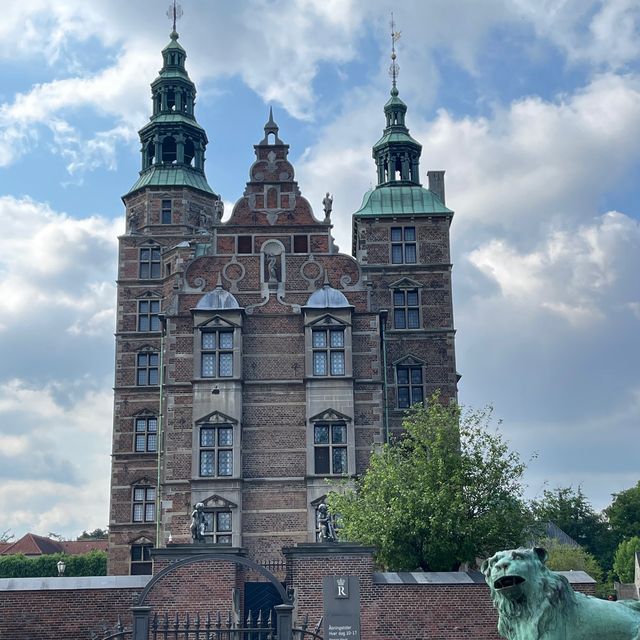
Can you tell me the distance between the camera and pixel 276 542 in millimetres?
32531

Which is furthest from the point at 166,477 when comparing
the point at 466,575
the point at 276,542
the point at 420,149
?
the point at 420,149

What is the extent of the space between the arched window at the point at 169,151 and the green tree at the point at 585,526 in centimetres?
4060

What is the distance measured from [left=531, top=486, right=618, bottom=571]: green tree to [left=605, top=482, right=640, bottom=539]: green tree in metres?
1.13

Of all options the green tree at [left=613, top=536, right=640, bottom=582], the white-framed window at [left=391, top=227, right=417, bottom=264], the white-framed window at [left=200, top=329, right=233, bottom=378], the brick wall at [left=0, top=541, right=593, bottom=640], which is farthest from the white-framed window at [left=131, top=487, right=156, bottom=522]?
the green tree at [left=613, top=536, right=640, bottom=582]

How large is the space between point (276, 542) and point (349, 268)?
31.7 ft

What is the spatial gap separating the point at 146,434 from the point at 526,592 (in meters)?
36.8

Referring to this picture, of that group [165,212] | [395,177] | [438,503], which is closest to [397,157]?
[395,177]

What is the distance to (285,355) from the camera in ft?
112

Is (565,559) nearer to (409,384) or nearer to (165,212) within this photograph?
(409,384)

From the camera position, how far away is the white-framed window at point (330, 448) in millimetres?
33000

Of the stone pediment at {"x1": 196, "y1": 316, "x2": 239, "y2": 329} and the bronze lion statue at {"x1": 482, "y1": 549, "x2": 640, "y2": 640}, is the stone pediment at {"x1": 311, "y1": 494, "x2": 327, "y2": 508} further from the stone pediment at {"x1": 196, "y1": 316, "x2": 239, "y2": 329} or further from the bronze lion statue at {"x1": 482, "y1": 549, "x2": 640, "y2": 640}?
the bronze lion statue at {"x1": 482, "y1": 549, "x2": 640, "y2": 640}

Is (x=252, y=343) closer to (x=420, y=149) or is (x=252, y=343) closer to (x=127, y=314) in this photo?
(x=127, y=314)

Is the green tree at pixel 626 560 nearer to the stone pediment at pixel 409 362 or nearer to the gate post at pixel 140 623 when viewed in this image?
the stone pediment at pixel 409 362

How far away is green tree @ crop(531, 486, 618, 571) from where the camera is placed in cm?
7431
